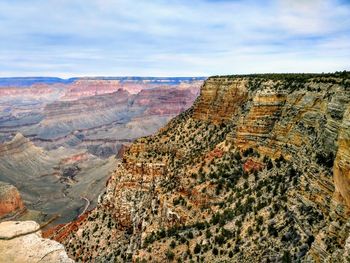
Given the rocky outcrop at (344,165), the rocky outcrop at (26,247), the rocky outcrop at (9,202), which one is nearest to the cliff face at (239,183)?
the rocky outcrop at (344,165)

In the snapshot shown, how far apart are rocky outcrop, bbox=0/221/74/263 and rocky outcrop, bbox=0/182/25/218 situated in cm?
9503

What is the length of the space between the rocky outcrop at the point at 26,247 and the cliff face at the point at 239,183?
9.58 m

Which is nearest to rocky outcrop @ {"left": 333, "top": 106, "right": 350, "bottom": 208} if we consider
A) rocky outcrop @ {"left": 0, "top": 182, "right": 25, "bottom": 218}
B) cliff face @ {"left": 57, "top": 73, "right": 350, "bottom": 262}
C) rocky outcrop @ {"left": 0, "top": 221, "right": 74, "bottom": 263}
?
cliff face @ {"left": 57, "top": 73, "right": 350, "bottom": 262}

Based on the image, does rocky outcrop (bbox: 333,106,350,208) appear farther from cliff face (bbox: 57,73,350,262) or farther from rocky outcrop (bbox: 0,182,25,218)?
rocky outcrop (bbox: 0,182,25,218)

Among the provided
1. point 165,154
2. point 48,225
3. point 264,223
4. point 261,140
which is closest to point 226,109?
point 165,154

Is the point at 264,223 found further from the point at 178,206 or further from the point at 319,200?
the point at 178,206

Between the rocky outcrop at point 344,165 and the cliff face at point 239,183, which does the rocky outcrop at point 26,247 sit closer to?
the cliff face at point 239,183

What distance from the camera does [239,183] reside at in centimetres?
→ 4028

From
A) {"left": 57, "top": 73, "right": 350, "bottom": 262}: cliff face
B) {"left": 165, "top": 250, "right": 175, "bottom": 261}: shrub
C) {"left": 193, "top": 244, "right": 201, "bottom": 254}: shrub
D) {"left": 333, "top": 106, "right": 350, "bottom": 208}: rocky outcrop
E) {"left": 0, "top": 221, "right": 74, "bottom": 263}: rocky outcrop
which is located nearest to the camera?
{"left": 333, "top": 106, "right": 350, "bottom": 208}: rocky outcrop

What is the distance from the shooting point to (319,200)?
2622 centimetres

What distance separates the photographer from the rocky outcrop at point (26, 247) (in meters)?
30.7

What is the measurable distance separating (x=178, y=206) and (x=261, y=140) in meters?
10.9

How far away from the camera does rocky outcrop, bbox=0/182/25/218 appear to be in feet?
403

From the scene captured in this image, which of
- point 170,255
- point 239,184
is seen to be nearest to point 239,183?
point 239,184
